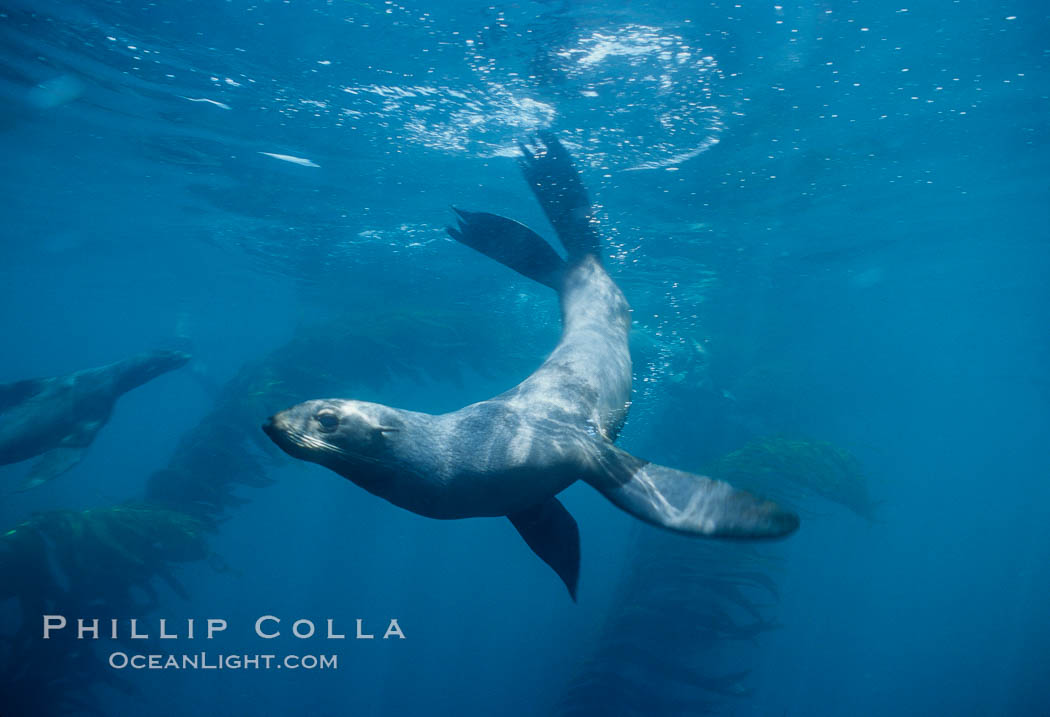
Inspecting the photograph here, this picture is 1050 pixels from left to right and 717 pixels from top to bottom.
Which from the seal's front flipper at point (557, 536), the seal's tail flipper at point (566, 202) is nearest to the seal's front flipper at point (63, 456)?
the seal's tail flipper at point (566, 202)

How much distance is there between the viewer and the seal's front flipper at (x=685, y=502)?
7.29 ft

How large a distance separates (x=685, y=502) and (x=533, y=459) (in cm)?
72

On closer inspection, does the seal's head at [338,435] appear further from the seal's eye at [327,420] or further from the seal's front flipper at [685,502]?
the seal's front flipper at [685,502]

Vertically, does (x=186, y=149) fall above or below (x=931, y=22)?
below

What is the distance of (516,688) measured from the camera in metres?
19.1

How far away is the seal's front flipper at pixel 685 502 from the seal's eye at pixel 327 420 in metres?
1.28

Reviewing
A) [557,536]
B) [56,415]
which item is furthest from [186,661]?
[557,536]

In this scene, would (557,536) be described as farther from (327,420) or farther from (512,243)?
(512,243)

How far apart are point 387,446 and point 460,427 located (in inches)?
16.1

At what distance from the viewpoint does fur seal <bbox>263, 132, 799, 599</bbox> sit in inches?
76.9

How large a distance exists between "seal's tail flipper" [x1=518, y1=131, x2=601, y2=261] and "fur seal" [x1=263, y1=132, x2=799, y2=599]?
180 centimetres

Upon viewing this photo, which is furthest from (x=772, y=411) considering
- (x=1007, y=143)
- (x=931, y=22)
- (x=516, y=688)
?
(x=516, y=688)

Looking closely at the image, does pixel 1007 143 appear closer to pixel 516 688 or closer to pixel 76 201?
pixel 516 688

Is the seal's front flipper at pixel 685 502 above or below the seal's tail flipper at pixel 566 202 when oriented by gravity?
below
